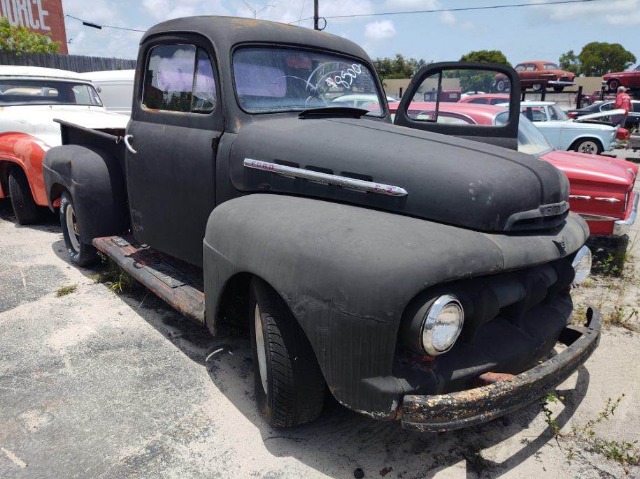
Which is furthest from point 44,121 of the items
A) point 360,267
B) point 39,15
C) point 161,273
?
point 39,15

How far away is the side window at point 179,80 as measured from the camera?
3.17 m

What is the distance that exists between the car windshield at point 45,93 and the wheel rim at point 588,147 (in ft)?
32.6

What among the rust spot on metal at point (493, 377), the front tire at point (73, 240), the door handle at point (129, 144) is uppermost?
the door handle at point (129, 144)

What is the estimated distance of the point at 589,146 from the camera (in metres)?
11.5

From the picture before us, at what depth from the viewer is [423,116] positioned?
4145mm

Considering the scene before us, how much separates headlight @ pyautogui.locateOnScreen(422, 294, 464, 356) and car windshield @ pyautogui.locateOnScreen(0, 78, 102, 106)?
6.69 meters

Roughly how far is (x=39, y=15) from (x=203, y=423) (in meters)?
28.4

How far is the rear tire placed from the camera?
5.99m

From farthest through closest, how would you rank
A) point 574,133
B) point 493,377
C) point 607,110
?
point 607,110 < point 574,133 < point 493,377

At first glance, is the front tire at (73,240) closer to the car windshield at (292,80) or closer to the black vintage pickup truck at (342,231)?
the black vintage pickup truck at (342,231)

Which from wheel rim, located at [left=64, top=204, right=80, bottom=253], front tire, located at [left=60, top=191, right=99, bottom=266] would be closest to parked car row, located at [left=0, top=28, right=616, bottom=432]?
front tire, located at [left=60, top=191, right=99, bottom=266]

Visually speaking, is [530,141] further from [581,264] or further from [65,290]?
[65,290]

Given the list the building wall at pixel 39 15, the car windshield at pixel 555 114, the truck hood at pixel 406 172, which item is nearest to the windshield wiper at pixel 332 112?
the truck hood at pixel 406 172

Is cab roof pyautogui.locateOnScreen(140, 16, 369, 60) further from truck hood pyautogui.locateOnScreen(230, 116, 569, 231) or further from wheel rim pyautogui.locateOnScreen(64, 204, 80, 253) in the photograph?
wheel rim pyautogui.locateOnScreen(64, 204, 80, 253)
